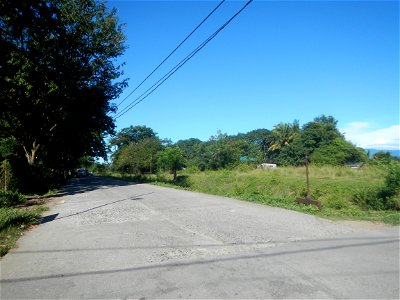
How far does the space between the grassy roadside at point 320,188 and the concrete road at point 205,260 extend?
1992 mm

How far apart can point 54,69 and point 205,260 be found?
20.7m

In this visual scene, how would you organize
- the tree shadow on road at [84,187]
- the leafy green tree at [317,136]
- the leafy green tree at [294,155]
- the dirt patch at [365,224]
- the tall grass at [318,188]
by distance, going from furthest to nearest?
the leafy green tree at [294,155], the leafy green tree at [317,136], the tree shadow on road at [84,187], the tall grass at [318,188], the dirt patch at [365,224]

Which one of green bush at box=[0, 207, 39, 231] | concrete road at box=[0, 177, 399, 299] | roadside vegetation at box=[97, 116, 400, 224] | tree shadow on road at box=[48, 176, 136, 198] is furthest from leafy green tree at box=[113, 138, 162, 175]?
concrete road at box=[0, 177, 399, 299]

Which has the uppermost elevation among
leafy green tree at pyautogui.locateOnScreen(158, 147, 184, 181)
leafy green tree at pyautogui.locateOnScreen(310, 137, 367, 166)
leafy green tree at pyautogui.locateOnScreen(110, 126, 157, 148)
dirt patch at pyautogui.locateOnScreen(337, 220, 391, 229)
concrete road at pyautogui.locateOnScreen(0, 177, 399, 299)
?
leafy green tree at pyautogui.locateOnScreen(110, 126, 157, 148)

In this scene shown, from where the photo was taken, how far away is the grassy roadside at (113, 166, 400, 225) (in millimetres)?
11061

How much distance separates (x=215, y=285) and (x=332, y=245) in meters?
3.25

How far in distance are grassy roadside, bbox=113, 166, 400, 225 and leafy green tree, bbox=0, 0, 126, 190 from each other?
38.9 ft

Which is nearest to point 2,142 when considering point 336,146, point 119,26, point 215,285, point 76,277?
point 119,26

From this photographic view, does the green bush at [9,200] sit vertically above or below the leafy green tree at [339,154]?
below

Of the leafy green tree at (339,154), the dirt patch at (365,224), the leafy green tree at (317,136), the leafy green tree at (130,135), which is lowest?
the dirt patch at (365,224)

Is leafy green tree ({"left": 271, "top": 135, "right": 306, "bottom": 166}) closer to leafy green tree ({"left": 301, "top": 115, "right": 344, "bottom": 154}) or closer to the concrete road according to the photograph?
leafy green tree ({"left": 301, "top": 115, "right": 344, "bottom": 154})

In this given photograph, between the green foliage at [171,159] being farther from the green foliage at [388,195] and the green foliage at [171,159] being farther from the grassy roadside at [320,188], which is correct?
the green foliage at [388,195]

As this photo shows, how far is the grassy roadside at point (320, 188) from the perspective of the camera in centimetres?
1106

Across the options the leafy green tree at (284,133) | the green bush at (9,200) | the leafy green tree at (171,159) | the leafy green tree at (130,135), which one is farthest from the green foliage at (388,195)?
the leafy green tree at (130,135)
